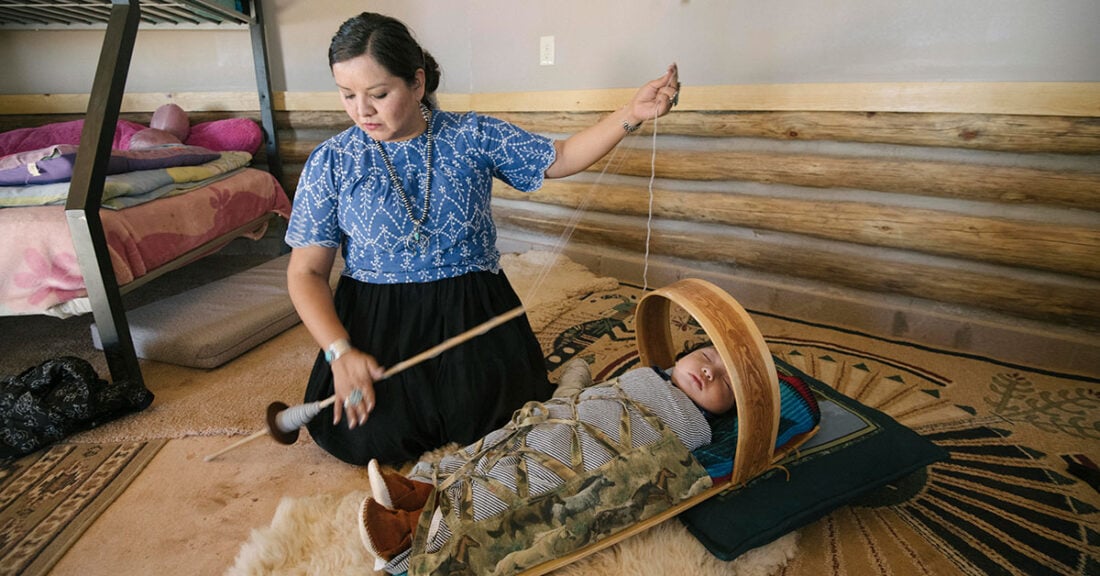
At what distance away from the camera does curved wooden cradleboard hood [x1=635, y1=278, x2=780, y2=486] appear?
115 cm

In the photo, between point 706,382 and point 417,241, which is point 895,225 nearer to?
point 706,382

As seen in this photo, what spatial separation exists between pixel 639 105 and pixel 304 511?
1.25 metres

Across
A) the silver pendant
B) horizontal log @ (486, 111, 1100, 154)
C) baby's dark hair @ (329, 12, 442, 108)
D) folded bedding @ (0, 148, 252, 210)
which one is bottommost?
the silver pendant

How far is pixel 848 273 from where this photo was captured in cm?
235

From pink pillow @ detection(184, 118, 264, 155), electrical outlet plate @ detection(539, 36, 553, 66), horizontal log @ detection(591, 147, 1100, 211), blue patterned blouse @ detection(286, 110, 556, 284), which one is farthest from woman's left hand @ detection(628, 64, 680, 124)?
pink pillow @ detection(184, 118, 264, 155)

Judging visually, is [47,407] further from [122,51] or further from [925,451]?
[925,451]

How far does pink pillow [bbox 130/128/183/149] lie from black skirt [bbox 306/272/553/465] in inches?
76.2

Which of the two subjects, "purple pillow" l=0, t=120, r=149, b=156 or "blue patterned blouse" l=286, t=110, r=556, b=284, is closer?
"blue patterned blouse" l=286, t=110, r=556, b=284

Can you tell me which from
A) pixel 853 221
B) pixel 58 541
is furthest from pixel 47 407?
pixel 853 221

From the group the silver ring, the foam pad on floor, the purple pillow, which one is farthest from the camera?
the purple pillow

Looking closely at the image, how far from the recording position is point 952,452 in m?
1.58

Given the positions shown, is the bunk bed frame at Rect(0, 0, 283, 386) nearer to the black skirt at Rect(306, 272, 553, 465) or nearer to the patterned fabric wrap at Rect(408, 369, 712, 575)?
the black skirt at Rect(306, 272, 553, 465)

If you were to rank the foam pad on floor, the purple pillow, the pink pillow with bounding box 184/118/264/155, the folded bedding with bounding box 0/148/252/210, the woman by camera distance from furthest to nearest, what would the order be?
the pink pillow with bounding box 184/118/264/155 → the purple pillow → the foam pad on floor → the folded bedding with bounding box 0/148/252/210 → the woman

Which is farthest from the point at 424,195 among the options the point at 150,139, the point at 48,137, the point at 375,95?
the point at 48,137
